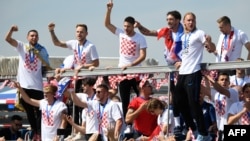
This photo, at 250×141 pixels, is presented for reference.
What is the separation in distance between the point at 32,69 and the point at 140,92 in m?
2.87

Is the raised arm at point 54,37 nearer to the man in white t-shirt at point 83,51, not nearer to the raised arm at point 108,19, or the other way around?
the man in white t-shirt at point 83,51

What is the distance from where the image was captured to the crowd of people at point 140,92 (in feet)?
41.6

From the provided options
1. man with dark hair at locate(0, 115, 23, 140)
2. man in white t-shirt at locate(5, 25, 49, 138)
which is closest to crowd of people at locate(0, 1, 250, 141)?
man in white t-shirt at locate(5, 25, 49, 138)

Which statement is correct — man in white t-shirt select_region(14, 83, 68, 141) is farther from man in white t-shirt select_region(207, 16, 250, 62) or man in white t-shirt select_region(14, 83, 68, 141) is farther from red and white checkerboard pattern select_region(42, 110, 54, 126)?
man in white t-shirt select_region(207, 16, 250, 62)

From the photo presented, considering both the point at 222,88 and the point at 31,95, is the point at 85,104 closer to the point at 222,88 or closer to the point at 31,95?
the point at 31,95

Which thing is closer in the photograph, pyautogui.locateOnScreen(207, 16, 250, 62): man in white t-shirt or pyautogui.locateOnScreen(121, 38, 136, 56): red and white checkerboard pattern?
pyautogui.locateOnScreen(207, 16, 250, 62): man in white t-shirt

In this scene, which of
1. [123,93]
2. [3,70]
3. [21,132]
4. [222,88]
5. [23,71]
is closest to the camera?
[222,88]

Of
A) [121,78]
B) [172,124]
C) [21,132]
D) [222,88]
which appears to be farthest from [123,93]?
[21,132]

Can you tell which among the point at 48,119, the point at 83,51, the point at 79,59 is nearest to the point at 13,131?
the point at 48,119

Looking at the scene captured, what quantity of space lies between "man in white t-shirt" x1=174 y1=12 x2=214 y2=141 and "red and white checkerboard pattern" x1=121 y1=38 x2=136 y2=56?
1.67 metres

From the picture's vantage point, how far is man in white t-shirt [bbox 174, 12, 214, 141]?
493 inches

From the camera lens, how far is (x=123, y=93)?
1427 centimetres

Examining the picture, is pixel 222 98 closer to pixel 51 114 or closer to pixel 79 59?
pixel 79 59

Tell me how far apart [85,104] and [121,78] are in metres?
0.81
